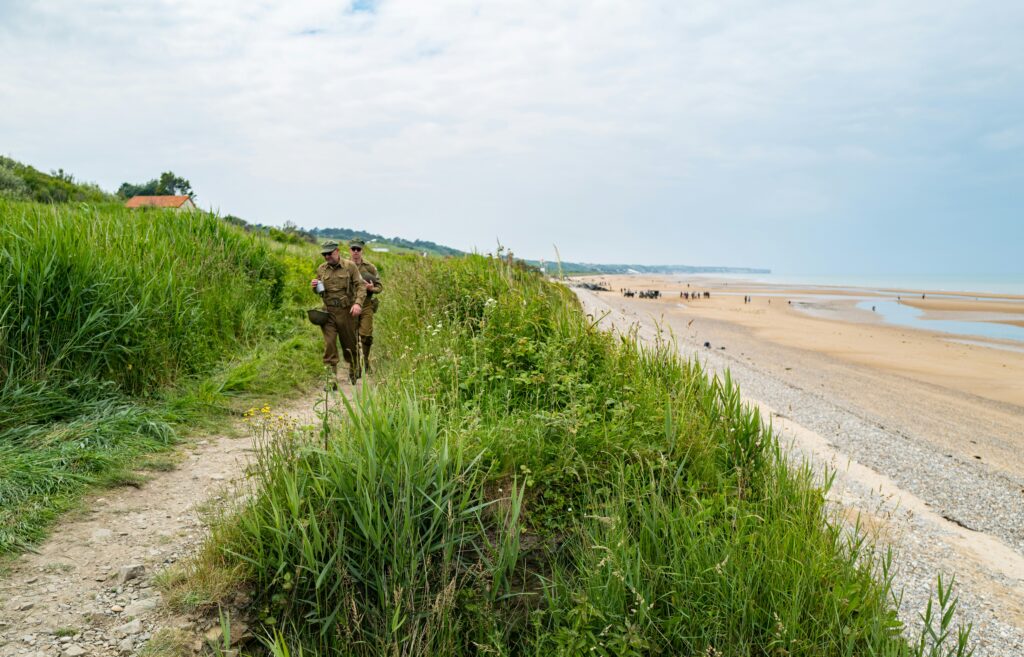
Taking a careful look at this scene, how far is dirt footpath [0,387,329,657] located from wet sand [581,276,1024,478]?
3937 millimetres

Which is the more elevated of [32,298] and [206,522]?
[32,298]

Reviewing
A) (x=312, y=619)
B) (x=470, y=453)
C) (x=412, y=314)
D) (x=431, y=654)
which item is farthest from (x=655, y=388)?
(x=412, y=314)

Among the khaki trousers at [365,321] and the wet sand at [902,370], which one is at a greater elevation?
the khaki trousers at [365,321]

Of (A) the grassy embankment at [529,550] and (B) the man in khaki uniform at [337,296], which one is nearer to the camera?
(A) the grassy embankment at [529,550]

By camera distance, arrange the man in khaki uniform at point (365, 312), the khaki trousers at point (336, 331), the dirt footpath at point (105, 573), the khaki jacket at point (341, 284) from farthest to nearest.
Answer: the man in khaki uniform at point (365, 312), the khaki jacket at point (341, 284), the khaki trousers at point (336, 331), the dirt footpath at point (105, 573)

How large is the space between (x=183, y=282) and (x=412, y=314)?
3231 mm

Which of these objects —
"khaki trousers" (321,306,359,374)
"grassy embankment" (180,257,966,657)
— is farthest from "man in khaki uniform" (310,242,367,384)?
"grassy embankment" (180,257,966,657)

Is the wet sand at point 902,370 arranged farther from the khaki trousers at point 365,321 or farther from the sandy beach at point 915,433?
the khaki trousers at point 365,321

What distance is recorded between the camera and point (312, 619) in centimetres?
323

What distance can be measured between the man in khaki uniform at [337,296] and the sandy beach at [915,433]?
386 centimetres

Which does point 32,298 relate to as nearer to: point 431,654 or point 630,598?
point 431,654

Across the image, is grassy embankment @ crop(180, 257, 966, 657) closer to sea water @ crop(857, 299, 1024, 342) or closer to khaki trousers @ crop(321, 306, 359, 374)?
khaki trousers @ crop(321, 306, 359, 374)

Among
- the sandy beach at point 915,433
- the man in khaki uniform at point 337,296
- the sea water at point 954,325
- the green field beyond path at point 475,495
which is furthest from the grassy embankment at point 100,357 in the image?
the sea water at point 954,325

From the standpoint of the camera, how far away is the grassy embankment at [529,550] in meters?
3.25
